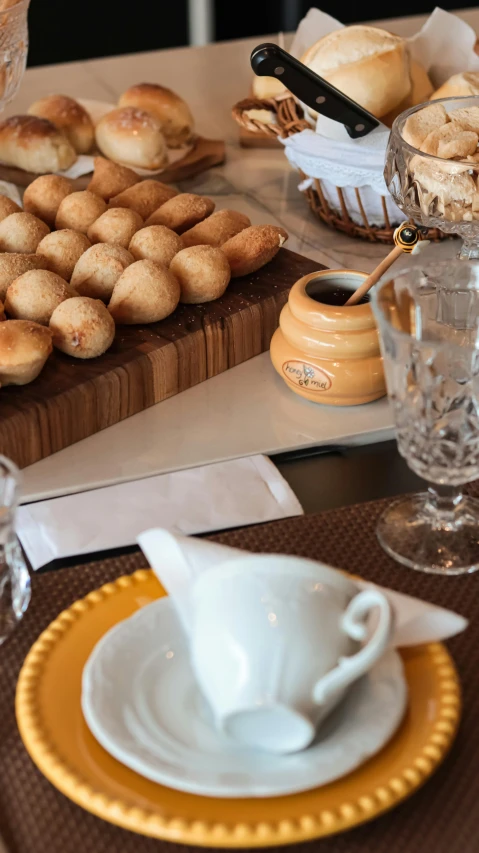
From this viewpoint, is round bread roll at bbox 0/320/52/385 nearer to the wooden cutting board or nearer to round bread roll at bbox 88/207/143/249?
the wooden cutting board

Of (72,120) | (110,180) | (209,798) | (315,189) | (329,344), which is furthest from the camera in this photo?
(72,120)

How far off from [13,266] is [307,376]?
0.29m

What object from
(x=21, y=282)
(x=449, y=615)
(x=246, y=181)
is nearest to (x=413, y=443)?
(x=449, y=615)

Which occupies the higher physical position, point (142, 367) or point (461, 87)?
point (461, 87)

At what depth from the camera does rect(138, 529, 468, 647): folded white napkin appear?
1.82 feet

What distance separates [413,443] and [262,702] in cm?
24

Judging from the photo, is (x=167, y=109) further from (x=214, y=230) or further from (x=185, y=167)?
(x=214, y=230)

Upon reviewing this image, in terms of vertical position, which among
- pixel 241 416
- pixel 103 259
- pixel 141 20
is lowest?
pixel 141 20

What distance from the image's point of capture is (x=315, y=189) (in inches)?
48.0

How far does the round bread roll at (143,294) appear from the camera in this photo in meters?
0.90

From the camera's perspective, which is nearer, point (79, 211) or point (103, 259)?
point (103, 259)

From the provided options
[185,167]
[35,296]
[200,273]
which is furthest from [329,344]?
[185,167]

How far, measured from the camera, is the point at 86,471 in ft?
2.73

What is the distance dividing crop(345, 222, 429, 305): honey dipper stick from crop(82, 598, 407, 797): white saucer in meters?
0.42
